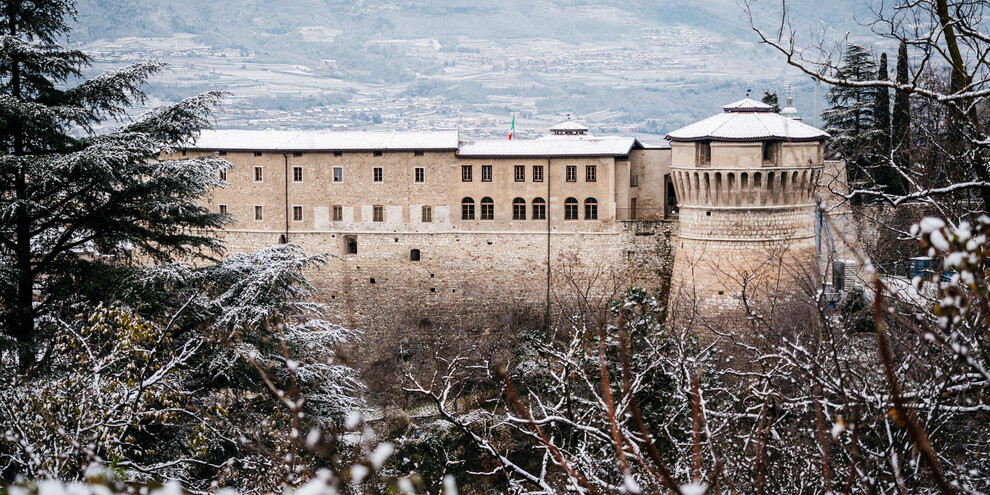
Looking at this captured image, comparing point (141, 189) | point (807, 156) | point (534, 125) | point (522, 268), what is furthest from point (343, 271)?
point (534, 125)

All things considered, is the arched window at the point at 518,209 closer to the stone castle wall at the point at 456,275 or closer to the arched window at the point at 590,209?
the stone castle wall at the point at 456,275

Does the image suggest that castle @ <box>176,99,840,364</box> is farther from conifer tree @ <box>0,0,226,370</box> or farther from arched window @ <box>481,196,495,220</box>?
conifer tree @ <box>0,0,226,370</box>

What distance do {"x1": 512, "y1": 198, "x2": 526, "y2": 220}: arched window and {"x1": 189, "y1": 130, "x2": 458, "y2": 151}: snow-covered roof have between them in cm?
242

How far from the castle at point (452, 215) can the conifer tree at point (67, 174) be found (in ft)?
51.4

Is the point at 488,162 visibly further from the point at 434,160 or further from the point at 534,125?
the point at 534,125

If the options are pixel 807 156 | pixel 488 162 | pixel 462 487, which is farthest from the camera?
pixel 488 162

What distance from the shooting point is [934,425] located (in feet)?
24.6

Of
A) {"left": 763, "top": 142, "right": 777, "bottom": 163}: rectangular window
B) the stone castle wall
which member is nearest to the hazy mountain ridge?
the stone castle wall

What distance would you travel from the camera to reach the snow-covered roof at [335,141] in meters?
31.3

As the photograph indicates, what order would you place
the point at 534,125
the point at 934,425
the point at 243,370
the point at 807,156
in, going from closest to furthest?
the point at 934,425 → the point at 243,370 → the point at 807,156 → the point at 534,125

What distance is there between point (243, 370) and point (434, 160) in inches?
698

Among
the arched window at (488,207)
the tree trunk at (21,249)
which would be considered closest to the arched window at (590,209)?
the arched window at (488,207)

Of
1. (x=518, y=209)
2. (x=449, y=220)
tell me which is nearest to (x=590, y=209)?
(x=518, y=209)

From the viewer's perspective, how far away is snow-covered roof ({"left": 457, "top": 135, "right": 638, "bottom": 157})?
3051cm
